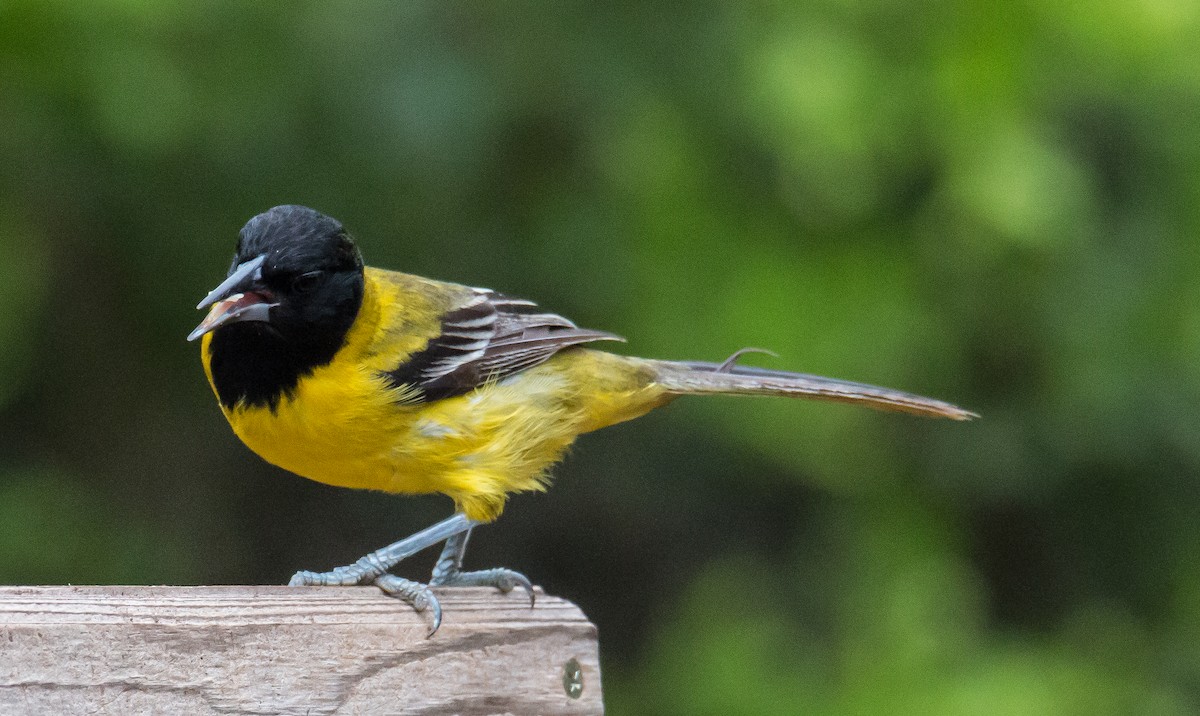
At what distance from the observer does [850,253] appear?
4.82m

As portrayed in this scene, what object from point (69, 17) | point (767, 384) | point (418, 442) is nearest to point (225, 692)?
point (418, 442)

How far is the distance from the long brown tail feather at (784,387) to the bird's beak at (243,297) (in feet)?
4.27

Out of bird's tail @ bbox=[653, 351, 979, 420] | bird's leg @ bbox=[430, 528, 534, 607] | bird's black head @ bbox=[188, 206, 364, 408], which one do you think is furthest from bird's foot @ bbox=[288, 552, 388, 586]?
bird's tail @ bbox=[653, 351, 979, 420]

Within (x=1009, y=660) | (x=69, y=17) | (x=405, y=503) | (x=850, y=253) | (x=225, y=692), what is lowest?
(x=405, y=503)

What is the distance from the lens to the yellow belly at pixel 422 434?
3.21 meters

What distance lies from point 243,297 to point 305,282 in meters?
0.16

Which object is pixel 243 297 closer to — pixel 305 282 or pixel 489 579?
pixel 305 282

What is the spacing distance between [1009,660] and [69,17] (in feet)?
11.8

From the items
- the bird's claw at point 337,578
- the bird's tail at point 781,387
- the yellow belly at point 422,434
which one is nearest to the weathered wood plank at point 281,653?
the bird's claw at point 337,578

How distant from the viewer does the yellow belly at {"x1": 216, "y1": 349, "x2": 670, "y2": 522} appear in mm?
3209

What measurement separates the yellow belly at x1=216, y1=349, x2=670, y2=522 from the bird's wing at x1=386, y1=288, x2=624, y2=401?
0.04 metres

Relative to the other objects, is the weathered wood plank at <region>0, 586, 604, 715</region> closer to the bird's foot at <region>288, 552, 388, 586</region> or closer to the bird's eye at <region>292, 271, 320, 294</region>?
the bird's foot at <region>288, 552, 388, 586</region>

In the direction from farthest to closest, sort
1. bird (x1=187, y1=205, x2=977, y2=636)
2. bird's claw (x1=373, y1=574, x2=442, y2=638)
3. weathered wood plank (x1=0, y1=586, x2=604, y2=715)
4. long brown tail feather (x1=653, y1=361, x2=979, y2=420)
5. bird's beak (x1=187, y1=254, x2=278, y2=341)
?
long brown tail feather (x1=653, y1=361, x2=979, y2=420) < bird (x1=187, y1=205, x2=977, y2=636) < bird's beak (x1=187, y1=254, x2=278, y2=341) < bird's claw (x1=373, y1=574, x2=442, y2=638) < weathered wood plank (x1=0, y1=586, x2=604, y2=715)

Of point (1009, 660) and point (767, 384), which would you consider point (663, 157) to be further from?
point (1009, 660)
